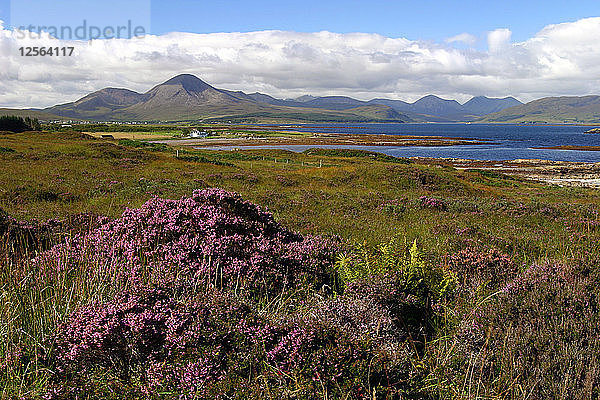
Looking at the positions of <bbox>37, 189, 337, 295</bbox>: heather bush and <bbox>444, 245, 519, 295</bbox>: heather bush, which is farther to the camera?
<bbox>444, 245, 519, 295</bbox>: heather bush

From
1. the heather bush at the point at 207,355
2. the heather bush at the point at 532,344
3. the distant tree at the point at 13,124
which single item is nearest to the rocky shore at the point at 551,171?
the heather bush at the point at 532,344

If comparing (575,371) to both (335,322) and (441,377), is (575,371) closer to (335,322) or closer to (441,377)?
(441,377)

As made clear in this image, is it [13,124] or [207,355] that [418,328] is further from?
[13,124]

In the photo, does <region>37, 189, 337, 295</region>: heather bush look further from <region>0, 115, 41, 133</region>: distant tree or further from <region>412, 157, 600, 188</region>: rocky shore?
<region>0, 115, 41, 133</region>: distant tree

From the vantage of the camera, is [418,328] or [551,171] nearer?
[418,328]

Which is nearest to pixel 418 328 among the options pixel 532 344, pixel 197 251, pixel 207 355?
pixel 532 344

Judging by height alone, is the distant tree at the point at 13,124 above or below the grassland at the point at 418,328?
above

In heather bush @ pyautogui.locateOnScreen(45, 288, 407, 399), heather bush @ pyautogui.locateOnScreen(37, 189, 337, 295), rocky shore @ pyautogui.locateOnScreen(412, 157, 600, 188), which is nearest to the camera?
heather bush @ pyautogui.locateOnScreen(45, 288, 407, 399)

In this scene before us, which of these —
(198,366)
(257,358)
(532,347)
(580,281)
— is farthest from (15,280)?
(580,281)

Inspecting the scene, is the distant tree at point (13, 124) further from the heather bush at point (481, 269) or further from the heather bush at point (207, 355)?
the heather bush at point (481, 269)

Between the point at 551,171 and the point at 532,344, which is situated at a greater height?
the point at 532,344

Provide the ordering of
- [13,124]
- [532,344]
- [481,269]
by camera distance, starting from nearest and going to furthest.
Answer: [532,344], [481,269], [13,124]

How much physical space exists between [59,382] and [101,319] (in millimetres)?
619

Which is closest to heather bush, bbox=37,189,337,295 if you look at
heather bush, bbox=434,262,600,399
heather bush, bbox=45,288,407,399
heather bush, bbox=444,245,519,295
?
heather bush, bbox=45,288,407,399
